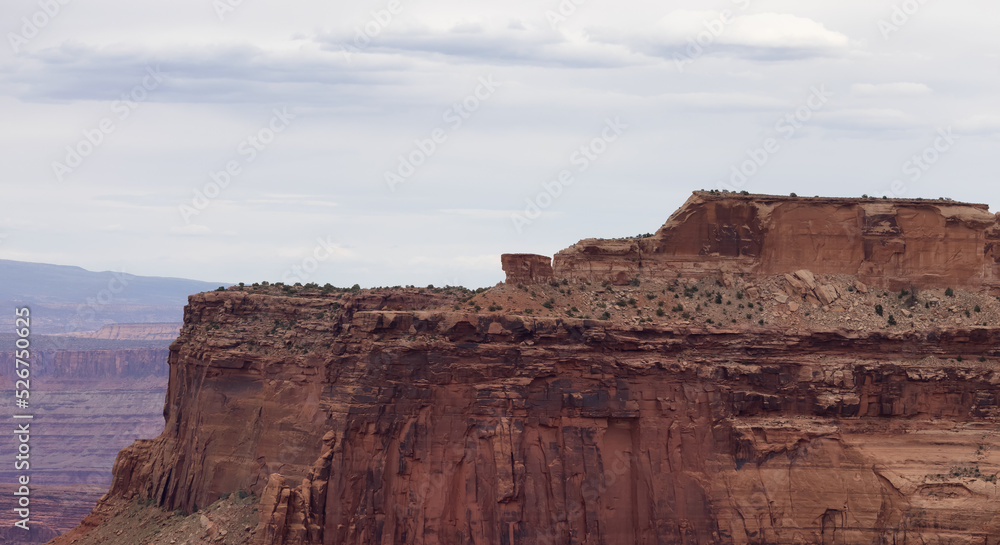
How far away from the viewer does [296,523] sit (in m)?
64.6

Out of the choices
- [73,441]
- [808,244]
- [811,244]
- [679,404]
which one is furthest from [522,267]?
[73,441]

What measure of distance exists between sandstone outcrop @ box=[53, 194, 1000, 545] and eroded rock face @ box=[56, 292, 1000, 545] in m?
0.08

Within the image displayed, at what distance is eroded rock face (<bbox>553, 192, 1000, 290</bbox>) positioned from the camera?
6931 cm

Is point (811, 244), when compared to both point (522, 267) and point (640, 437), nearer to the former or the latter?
point (522, 267)

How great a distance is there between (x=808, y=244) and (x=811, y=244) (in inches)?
6.3

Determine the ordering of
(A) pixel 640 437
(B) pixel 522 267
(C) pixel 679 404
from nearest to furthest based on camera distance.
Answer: (A) pixel 640 437 → (C) pixel 679 404 → (B) pixel 522 267

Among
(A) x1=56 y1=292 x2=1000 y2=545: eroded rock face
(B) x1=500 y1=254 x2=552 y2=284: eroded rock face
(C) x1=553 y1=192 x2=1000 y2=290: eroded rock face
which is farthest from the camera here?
(C) x1=553 y1=192 x2=1000 y2=290: eroded rock face

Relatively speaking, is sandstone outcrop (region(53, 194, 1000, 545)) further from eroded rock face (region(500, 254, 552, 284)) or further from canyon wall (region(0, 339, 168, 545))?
canyon wall (region(0, 339, 168, 545))

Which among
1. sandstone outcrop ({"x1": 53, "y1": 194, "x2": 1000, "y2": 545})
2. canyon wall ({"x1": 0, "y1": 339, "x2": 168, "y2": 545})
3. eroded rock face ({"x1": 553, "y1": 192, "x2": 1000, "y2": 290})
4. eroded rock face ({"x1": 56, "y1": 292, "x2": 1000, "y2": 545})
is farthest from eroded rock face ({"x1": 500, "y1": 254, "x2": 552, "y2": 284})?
canyon wall ({"x1": 0, "y1": 339, "x2": 168, "y2": 545})

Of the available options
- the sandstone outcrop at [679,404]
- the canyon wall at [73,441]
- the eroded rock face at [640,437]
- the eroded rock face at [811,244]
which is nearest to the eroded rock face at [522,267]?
the sandstone outcrop at [679,404]

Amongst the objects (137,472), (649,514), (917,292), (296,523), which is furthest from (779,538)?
(137,472)

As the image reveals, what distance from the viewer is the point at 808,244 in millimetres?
70438

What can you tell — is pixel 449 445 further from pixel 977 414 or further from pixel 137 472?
pixel 137 472

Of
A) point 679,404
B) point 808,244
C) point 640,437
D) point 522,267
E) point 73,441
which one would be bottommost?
point 73,441
